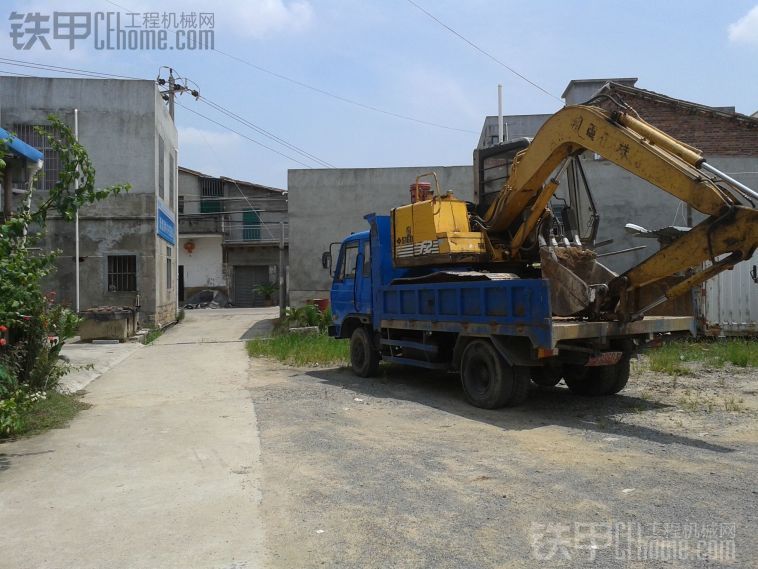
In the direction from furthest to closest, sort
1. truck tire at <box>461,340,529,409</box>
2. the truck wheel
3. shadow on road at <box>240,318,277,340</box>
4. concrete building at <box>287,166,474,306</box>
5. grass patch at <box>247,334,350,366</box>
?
concrete building at <box>287,166,474,306</box> < shadow on road at <box>240,318,277,340</box> < grass patch at <box>247,334,350,366</box> < the truck wheel < truck tire at <box>461,340,529,409</box>

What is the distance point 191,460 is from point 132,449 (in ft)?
3.02

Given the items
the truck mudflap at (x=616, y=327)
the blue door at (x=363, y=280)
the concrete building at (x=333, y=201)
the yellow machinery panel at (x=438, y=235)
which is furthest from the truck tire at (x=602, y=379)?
the concrete building at (x=333, y=201)

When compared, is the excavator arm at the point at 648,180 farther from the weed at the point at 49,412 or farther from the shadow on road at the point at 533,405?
the weed at the point at 49,412

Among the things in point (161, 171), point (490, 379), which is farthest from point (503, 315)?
point (161, 171)

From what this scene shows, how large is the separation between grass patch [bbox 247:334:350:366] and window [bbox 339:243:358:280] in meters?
2.18

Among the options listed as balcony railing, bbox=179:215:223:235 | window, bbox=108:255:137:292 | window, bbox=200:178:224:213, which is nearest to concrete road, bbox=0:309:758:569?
window, bbox=108:255:137:292

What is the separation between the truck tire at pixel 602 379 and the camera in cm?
886

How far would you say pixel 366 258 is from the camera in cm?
1168

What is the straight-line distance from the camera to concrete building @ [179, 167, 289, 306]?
37812mm

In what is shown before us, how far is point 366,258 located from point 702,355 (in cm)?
683

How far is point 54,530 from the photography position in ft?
14.7

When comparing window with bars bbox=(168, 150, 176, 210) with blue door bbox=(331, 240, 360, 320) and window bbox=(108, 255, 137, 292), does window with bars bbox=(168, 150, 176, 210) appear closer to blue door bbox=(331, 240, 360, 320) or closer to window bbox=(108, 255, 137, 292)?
window bbox=(108, 255, 137, 292)

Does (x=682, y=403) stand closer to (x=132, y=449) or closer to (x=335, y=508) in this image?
(x=335, y=508)

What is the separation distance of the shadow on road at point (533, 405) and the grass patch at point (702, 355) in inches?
91.3
